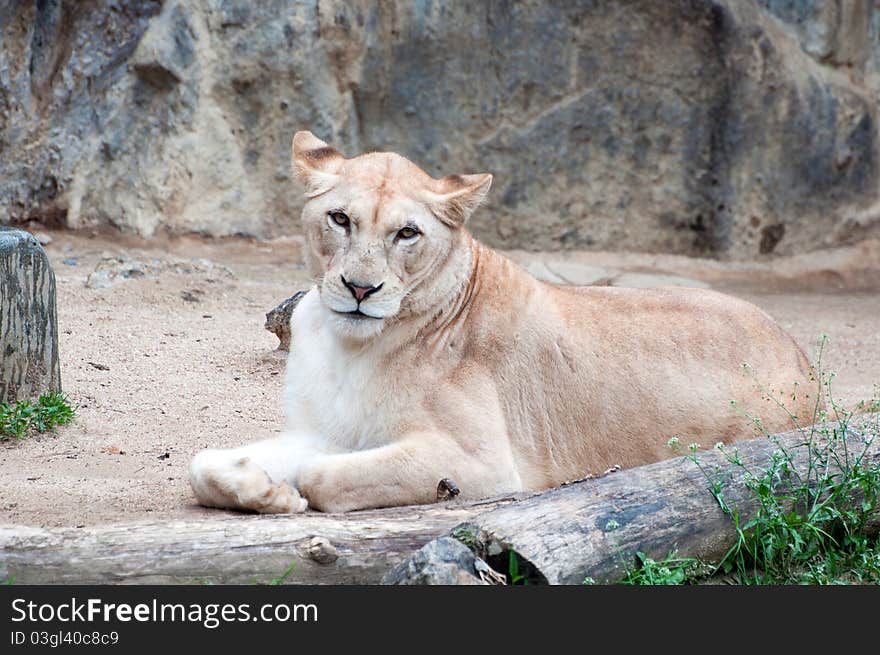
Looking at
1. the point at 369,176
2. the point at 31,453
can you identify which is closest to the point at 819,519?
the point at 369,176

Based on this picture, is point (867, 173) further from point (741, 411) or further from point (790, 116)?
point (741, 411)

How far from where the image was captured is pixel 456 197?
17.2 feet

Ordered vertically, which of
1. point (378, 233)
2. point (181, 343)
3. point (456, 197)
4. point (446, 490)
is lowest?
point (181, 343)

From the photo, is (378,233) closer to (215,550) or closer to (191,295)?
(215,550)

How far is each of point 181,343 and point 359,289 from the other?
4019 millimetres

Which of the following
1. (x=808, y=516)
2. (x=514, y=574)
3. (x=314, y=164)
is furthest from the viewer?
(x=314, y=164)

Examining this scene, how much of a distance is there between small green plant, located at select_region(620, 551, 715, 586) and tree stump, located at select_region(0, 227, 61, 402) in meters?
3.76

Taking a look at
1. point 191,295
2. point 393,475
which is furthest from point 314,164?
point 191,295

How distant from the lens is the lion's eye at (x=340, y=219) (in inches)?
201

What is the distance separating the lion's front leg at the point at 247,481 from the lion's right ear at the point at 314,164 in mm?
1176

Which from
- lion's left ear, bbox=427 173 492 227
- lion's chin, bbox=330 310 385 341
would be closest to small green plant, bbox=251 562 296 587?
lion's chin, bbox=330 310 385 341

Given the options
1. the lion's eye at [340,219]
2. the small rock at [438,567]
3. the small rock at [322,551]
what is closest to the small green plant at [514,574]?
the small rock at [438,567]

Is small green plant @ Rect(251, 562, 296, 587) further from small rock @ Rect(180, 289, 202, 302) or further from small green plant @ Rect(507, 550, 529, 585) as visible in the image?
small rock @ Rect(180, 289, 202, 302)

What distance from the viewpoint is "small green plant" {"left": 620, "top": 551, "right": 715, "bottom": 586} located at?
4.13 meters
